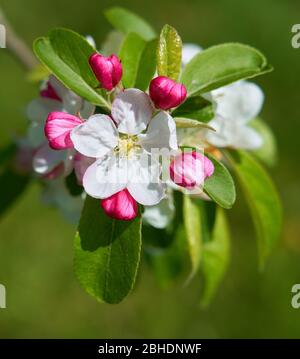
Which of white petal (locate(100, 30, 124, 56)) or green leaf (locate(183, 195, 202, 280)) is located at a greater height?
white petal (locate(100, 30, 124, 56))

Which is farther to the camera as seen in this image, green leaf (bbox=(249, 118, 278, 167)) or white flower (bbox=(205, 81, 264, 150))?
green leaf (bbox=(249, 118, 278, 167))

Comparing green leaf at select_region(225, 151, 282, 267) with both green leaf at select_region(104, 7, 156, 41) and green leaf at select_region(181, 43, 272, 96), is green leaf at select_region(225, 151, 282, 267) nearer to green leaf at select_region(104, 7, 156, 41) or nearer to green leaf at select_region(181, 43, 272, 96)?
green leaf at select_region(181, 43, 272, 96)

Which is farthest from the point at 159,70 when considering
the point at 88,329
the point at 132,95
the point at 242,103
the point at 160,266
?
the point at 88,329

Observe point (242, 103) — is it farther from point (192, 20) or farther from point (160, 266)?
point (192, 20)

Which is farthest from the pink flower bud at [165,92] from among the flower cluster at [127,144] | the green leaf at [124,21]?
the green leaf at [124,21]

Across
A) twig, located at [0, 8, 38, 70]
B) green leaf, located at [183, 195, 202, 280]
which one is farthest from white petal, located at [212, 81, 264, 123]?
twig, located at [0, 8, 38, 70]

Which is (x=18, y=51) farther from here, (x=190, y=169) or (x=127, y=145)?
(x=190, y=169)

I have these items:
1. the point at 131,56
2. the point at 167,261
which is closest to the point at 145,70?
the point at 131,56
